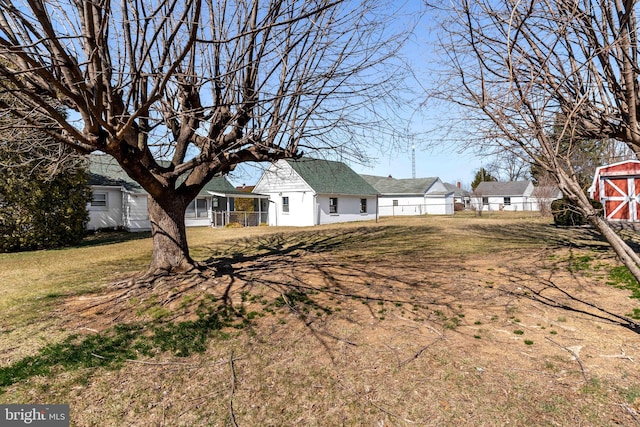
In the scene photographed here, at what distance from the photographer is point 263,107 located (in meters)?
6.52

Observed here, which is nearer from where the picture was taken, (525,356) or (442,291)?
(525,356)

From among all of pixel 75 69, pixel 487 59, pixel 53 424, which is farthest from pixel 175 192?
pixel 487 59

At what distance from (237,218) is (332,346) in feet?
70.4

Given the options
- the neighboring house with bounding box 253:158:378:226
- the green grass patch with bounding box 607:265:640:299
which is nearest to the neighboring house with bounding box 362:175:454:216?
the neighboring house with bounding box 253:158:378:226

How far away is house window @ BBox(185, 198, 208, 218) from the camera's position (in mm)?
23812

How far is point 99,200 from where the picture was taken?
2069 centimetres

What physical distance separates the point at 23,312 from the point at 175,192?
3.05 m

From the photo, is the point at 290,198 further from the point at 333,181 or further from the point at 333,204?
the point at 333,181

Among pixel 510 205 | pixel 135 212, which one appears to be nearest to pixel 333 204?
pixel 135 212

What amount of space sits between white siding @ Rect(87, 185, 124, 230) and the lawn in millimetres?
14429

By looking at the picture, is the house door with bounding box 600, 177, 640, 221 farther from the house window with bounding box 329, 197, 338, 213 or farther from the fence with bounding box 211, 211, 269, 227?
the fence with bounding box 211, 211, 269, 227

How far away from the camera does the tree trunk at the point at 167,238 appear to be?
22.3ft

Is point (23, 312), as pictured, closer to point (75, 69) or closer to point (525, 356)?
point (75, 69)

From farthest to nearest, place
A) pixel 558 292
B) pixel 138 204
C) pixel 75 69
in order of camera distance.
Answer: pixel 138 204
pixel 558 292
pixel 75 69
